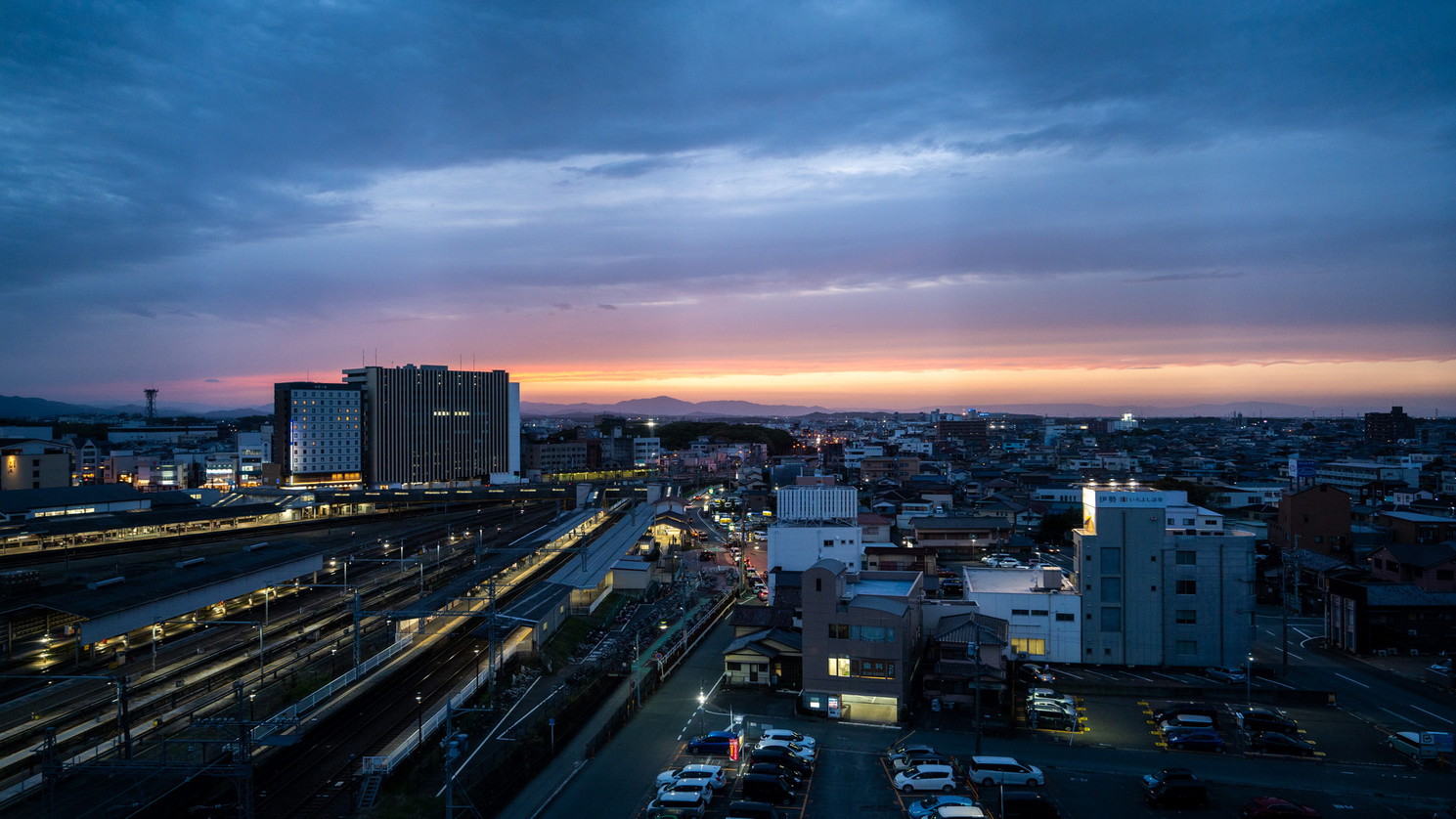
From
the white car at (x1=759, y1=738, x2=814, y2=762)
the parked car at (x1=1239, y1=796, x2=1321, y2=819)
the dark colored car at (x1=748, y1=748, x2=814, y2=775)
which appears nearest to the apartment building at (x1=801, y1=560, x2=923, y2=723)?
the white car at (x1=759, y1=738, x2=814, y2=762)

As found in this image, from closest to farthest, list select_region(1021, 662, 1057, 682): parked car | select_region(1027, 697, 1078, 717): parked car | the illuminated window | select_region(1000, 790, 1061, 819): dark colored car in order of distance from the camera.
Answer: select_region(1000, 790, 1061, 819): dark colored car → select_region(1027, 697, 1078, 717): parked car → select_region(1021, 662, 1057, 682): parked car → the illuminated window

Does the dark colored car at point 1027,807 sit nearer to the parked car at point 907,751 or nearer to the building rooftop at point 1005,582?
the parked car at point 907,751

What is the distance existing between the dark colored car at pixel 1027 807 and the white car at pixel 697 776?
10.5 ft

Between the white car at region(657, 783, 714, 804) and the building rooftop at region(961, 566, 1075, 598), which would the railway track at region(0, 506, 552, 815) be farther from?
the building rooftop at region(961, 566, 1075, 598)

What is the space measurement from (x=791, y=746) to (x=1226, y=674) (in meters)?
8.31

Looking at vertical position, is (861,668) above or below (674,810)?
above

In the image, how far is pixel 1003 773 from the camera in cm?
981

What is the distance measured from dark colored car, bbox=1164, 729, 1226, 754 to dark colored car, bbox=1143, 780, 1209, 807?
76.1 inches

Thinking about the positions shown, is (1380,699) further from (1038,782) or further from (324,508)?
(324,508)

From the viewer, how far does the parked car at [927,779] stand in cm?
965

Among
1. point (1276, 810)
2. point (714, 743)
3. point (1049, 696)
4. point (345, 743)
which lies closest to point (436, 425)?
point (345, 743)

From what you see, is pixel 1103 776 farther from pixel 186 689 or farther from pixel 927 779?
pixel 186 689

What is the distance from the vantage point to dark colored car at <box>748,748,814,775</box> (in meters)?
10.2

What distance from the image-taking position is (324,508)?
1379 inches
